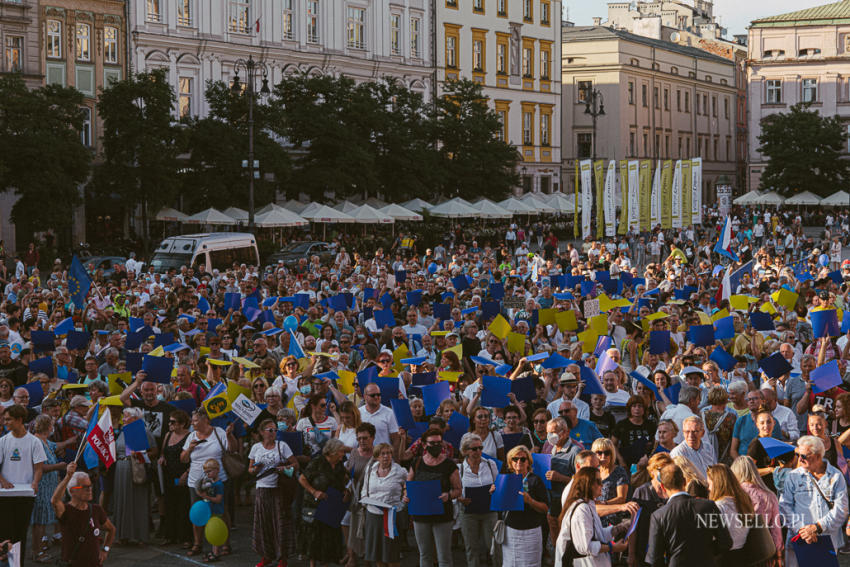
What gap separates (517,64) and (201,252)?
42.4 m

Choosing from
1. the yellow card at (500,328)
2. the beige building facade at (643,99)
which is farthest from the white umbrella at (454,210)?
the yellow card at (500,328)

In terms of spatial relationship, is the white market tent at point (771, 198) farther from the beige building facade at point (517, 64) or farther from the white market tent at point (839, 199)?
the beige building facade at point (517, 64)

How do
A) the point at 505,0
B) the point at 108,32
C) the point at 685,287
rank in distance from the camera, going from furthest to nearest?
the point at 505,0
the point at 108,32
the point at 685,287

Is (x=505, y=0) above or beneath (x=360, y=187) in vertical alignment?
above

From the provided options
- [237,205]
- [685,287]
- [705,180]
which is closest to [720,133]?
[705,180]

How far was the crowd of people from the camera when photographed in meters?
9.69

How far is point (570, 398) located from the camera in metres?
12.9

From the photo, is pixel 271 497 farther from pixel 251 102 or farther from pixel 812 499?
pixel 251 102

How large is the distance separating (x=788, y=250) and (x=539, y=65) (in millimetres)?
33269

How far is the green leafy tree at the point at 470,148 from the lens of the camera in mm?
59656

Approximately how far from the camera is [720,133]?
340 feet

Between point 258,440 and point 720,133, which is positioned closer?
point 258,440

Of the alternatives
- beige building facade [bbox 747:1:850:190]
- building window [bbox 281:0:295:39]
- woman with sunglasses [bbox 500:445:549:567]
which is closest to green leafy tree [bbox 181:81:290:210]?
building window [bbox 281:0:295:39]

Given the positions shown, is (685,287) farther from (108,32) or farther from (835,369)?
(108,32)
